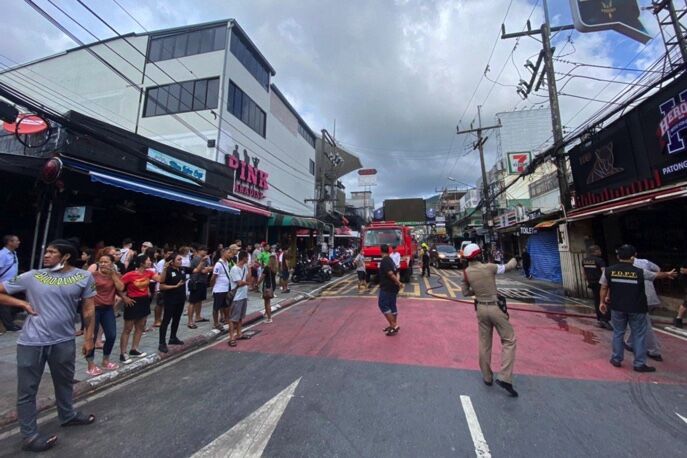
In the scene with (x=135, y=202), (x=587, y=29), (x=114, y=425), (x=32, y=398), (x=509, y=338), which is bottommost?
(x=114, y=425)

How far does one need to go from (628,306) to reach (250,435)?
566 cm

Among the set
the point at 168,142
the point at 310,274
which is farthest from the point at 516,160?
the point at 168,142

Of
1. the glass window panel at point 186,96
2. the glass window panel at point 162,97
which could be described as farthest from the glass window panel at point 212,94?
the glass window panel at point 162,97

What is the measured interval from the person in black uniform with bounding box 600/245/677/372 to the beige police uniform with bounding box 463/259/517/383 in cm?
202

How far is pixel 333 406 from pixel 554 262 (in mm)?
16827

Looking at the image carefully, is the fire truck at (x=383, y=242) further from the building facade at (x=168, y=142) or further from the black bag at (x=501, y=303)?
the black bag at (x=501, y=303)

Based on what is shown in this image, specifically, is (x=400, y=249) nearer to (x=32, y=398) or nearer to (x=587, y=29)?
(x=587, y=29)

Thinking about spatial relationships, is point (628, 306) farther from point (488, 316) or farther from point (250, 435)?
point (250, 435)

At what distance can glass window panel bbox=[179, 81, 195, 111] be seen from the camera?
18.2 meters

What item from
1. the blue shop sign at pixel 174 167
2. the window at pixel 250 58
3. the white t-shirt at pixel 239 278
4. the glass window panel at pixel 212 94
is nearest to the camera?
the white t-shirt at pixel 239 278

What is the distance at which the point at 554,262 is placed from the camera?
644 inches

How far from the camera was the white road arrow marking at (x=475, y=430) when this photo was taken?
2797 millimetres

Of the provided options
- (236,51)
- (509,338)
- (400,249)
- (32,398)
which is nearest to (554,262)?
(400,249)

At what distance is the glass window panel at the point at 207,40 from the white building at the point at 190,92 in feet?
0.20
